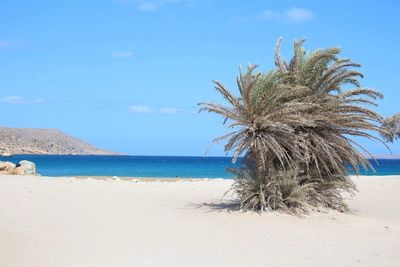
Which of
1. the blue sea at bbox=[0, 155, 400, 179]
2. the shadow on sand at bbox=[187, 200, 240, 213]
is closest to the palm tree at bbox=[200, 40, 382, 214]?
the shadow on sand at bbox=[187, 200, 240, 213]

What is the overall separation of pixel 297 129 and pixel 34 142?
16993cm

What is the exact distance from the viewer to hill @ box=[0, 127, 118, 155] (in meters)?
151

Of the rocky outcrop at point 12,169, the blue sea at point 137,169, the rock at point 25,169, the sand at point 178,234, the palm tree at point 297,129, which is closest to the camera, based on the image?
the sand at point 178,234

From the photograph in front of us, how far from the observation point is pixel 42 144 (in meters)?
177

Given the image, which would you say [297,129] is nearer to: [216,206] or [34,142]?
[216,206]

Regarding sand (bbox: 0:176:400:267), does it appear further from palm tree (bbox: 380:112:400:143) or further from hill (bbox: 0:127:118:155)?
hill (bbox: 0:127:118:155)

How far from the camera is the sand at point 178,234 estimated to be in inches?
314

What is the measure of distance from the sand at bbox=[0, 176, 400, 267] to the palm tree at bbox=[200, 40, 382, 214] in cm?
70

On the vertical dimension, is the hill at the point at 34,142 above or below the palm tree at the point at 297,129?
above

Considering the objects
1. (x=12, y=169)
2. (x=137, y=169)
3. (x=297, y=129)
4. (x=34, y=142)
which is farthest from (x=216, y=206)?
(x=34, y=142)

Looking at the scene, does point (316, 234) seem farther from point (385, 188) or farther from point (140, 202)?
point (385, 188)

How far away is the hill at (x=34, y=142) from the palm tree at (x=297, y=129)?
5134 inches

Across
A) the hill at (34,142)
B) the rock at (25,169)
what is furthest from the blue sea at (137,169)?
the hill at (34,142)

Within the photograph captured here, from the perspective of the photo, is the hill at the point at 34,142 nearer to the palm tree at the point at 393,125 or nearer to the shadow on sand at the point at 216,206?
the palm tree at the point at 393,125
